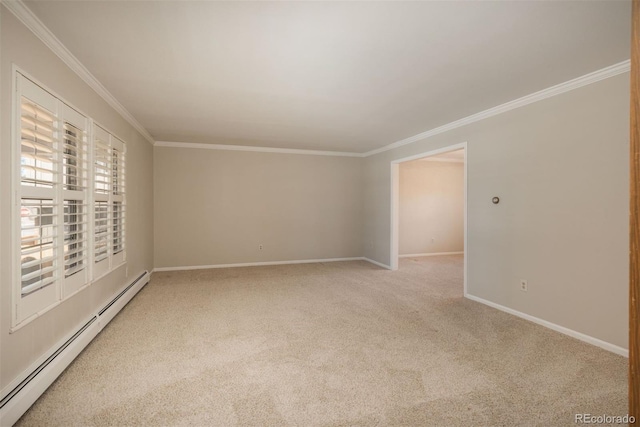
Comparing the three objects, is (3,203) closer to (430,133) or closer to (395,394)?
(395,394)

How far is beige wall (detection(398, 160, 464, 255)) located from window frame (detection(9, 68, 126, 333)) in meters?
6.14

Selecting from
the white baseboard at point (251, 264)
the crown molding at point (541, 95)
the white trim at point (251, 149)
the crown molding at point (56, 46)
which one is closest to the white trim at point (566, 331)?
the crown molding at point (541, 95)

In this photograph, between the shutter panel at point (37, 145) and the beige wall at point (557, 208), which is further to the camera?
the beige wall at point (557, 208)

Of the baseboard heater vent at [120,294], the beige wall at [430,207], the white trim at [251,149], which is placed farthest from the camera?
the beige wall at [430,207]

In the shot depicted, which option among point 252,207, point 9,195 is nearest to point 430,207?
point 252,207

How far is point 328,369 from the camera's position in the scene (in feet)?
7.61

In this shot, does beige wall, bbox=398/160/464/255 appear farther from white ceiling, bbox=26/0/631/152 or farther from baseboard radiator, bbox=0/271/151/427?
baseboard radiator, bbox=0/271/151/427

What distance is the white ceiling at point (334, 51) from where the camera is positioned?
1.87m

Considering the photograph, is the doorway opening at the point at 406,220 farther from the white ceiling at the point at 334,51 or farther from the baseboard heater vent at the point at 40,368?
the baseboard heater vent at the point at 40,368

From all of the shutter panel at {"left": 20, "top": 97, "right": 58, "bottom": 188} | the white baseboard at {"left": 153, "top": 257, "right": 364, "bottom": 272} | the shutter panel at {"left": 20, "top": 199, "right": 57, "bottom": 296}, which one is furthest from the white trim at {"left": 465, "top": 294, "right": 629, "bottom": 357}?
the shutter panel at {"left": 20, "top": 97, "right": 58, "bottom": 188}

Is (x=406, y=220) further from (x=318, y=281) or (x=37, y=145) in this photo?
(x=37, y=145)

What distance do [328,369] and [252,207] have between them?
172 inches

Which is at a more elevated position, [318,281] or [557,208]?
[557,208]

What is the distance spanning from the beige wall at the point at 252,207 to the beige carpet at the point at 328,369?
2.07 m
